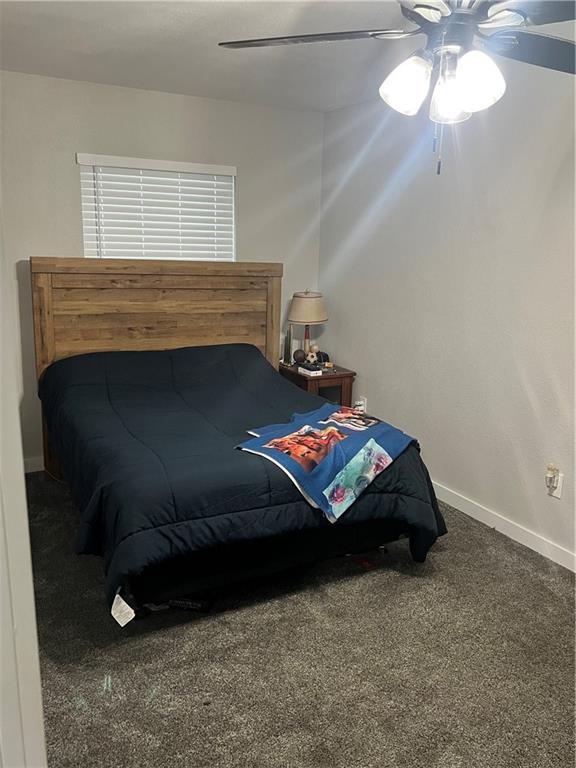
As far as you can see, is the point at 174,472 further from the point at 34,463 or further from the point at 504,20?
the point at 34,463

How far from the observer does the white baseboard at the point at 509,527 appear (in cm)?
279

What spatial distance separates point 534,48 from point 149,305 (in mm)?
2746

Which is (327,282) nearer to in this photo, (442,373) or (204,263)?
(204,263)

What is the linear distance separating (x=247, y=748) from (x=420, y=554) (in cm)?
123

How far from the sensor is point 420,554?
2715 millimetres

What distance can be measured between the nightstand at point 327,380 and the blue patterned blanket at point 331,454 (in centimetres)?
126

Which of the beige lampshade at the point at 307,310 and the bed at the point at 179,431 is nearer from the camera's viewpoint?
the bed at the point at 179,431

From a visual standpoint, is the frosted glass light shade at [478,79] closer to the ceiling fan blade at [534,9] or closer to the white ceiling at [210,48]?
the ceiling fan blade at [534,9]

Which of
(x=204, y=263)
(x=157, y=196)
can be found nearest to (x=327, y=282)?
(x=204, y=263)

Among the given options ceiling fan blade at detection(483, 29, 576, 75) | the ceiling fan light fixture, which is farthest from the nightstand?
the ceiling fan light fixture

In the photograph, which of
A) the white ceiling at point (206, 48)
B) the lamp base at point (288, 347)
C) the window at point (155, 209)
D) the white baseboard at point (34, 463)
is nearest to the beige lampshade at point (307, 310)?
the lamp base at point (288, 347)

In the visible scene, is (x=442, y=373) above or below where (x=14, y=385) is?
below

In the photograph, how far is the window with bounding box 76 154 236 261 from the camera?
377 cm

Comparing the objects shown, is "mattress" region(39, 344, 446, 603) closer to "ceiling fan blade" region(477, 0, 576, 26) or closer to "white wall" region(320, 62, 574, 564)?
"white wall" region(320, 62, 574, 564)
